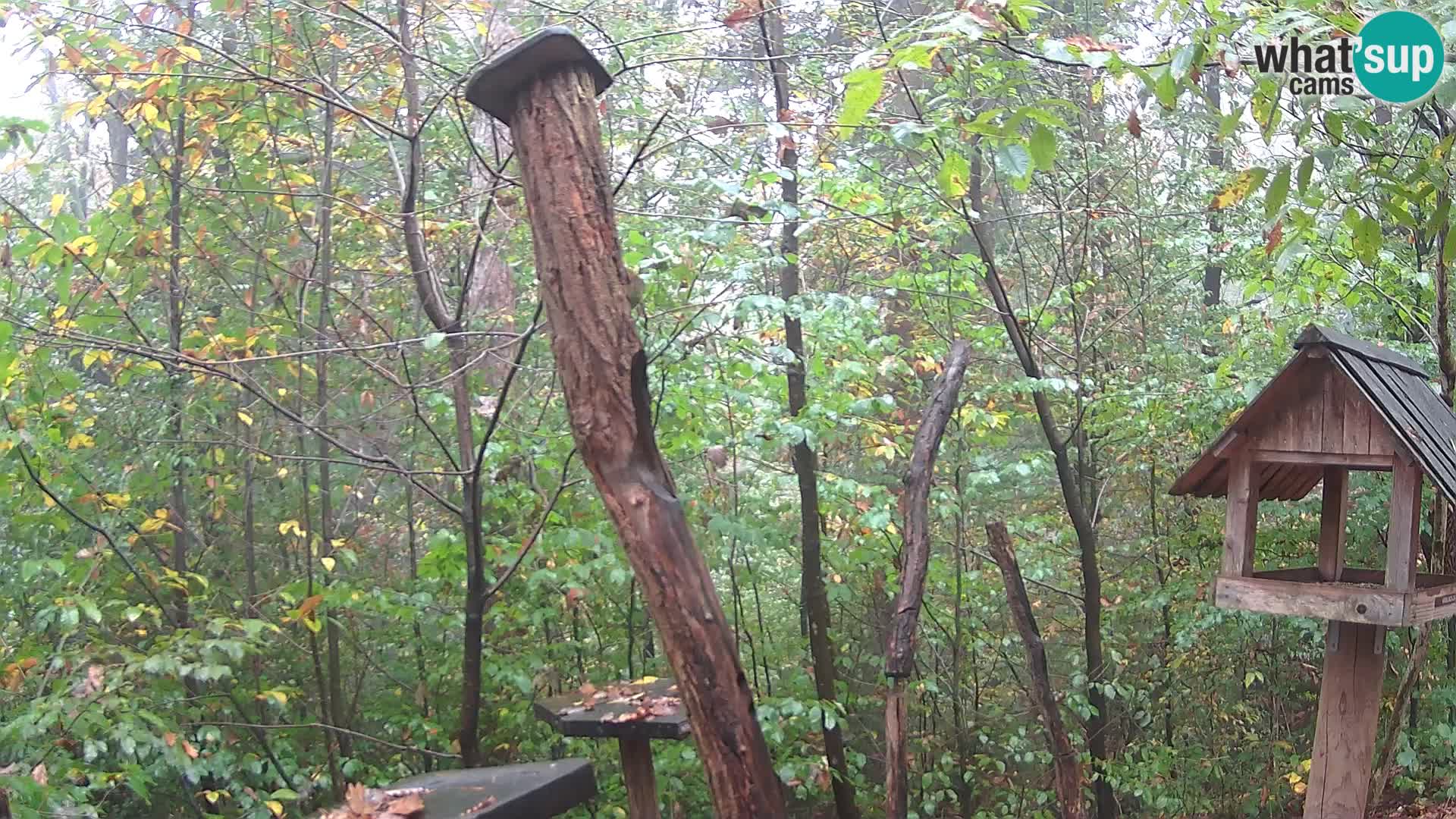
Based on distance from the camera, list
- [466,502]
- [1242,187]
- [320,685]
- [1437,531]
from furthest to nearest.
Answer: [320,685] < [1437,531] < [466,502] < [1242,187]

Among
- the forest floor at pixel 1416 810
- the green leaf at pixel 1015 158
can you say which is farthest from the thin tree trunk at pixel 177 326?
the forest floor at pixel 1416 810

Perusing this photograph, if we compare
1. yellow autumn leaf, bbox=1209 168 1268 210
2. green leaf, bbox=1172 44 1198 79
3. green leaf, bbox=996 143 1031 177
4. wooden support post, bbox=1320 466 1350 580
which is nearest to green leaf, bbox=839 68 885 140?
green leaf, bbox=996 143 1031 177

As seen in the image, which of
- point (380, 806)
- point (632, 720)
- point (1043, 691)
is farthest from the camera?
point (1043, 691)

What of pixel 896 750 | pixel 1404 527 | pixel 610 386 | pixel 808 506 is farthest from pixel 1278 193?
pixel 808 506

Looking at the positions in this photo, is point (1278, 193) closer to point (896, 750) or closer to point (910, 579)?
point (910, 579)

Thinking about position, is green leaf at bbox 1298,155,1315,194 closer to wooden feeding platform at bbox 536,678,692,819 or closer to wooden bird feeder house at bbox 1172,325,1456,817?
wooden bird feeder house at bbox 1172,325,1456,817

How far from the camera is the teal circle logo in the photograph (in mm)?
2166

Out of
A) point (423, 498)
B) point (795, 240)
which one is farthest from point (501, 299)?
point (795, 240)

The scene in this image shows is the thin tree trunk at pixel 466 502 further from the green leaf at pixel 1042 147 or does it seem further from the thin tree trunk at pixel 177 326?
the green leaf at pixel 1042 147

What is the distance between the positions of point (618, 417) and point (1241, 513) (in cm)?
180

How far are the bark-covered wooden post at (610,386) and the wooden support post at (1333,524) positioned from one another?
5.55 ft

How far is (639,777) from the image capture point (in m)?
3.31

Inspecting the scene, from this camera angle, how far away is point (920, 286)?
4617 mm

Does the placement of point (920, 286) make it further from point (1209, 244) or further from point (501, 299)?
point (501, 299)
